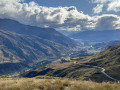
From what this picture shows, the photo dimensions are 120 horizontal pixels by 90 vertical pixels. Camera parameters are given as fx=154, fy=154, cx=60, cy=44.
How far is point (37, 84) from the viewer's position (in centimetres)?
1669

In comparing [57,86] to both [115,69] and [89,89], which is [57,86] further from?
[115,69]

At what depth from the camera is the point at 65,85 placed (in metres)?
16.6

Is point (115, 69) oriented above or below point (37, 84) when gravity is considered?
below

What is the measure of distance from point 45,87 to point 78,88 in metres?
3.33

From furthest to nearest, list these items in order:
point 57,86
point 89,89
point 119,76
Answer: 1. point 119,76
2. point 57,86
3. point 89,89

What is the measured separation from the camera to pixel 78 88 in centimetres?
1523

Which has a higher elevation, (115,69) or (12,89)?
(12,89)

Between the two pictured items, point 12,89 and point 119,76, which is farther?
point 119,76

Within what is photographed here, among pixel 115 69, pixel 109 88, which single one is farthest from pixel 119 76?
pixel 109 88

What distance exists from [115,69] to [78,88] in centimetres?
14483

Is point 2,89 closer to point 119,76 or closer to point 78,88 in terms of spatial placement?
point 78,88

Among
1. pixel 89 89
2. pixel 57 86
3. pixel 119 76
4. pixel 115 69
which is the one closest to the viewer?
pixel 89 89

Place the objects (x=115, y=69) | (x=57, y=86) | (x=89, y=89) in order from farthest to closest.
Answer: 1. (x=115, y=69)
2. (x=57, y=86)
3. (x=89, y=89)

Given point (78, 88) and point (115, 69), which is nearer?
point (78, 88)
